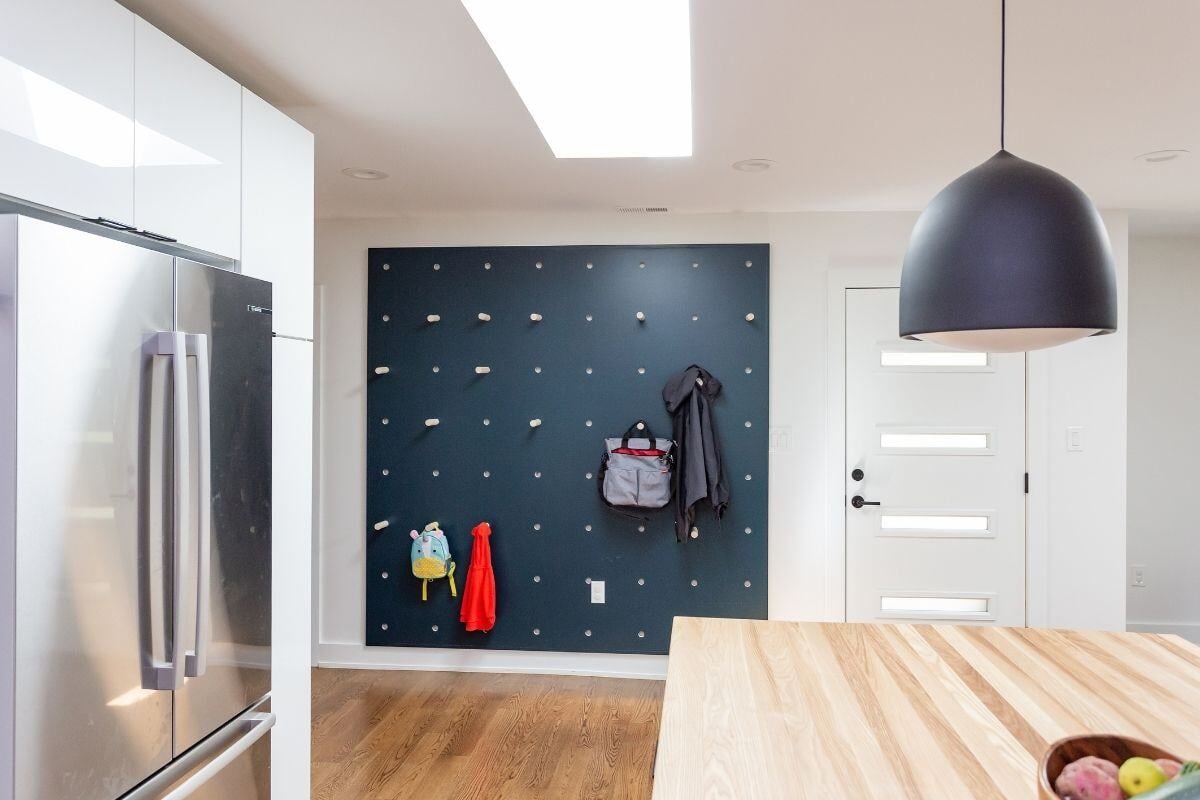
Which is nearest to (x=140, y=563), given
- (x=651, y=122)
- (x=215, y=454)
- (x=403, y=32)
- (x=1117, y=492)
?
(x=215, y=454)

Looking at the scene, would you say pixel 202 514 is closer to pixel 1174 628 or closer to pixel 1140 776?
pixel 1140 776

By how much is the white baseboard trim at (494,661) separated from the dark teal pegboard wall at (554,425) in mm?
58

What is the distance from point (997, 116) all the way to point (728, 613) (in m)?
2.58

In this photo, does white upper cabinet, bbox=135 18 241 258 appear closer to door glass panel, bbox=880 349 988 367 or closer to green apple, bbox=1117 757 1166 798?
green apple, bbox=1117 757 1166 798

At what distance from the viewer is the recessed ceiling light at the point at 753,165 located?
121 inches

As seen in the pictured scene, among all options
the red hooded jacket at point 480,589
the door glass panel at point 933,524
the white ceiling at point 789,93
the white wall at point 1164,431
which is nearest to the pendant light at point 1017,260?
the white ceiling at point 789,93

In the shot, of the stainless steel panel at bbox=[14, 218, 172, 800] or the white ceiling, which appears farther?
the white ceiling

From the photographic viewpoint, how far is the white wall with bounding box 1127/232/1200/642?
178 inches

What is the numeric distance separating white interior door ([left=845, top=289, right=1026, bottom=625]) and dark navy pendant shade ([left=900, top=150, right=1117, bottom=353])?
2668 mm

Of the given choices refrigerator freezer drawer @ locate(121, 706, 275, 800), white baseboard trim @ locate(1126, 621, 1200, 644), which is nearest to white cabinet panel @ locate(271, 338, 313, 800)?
refrigerator freezer drawer @ locate(121, 706, 275, 800)

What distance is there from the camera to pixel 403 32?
197 centimetres

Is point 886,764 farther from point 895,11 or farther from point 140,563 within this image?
point 895,11

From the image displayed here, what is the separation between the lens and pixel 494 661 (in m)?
4.15

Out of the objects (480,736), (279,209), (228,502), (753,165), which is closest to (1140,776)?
(228,502)
